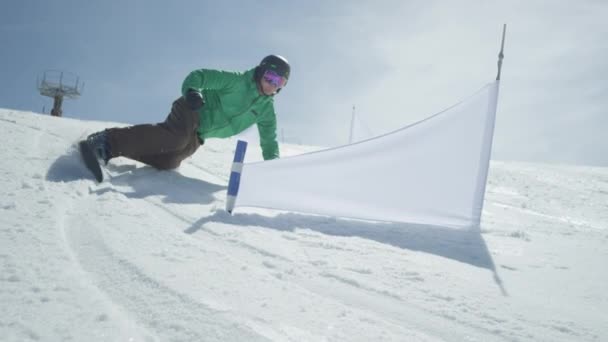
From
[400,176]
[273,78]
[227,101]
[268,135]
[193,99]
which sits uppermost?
[273,78]

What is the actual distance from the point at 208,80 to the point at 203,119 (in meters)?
0.37

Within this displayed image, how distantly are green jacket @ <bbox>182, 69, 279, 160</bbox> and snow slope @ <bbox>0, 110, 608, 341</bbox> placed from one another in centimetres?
94

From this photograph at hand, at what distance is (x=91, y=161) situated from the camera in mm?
2486

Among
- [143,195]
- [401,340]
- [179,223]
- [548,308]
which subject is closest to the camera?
[401,340]

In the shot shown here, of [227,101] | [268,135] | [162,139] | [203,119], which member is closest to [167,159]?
[162,139]

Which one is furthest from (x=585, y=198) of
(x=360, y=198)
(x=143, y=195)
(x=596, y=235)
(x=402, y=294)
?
(x=143, y=195)

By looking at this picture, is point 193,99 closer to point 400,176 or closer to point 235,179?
point 235,179

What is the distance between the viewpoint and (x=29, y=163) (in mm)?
2383

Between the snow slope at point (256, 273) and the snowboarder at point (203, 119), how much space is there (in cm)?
31

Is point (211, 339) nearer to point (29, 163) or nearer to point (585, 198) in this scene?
point (29, 163)

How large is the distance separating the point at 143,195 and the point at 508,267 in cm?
217

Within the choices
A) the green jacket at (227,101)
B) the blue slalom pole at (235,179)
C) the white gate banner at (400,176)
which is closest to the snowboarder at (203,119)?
the green jacket at (227,101)

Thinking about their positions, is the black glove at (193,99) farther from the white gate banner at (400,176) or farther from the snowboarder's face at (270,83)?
the white gate banner at (400,176)

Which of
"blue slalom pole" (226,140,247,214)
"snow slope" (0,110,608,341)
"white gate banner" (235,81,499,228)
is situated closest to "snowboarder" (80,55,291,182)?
"snow slope" (0,110,608,341)
